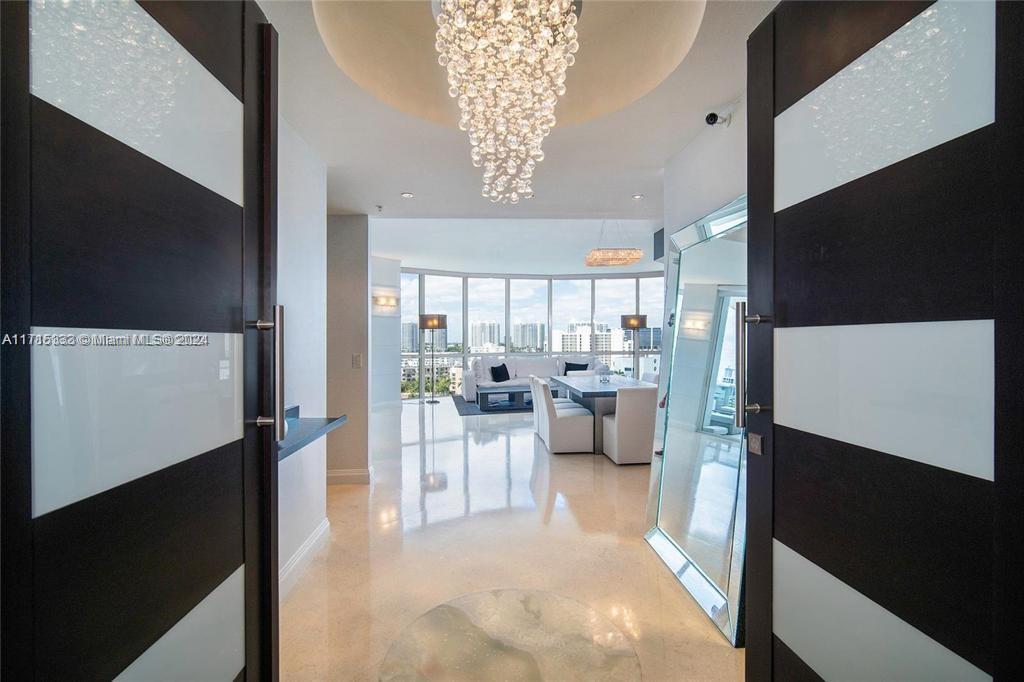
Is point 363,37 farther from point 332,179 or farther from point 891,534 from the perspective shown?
point 891,534

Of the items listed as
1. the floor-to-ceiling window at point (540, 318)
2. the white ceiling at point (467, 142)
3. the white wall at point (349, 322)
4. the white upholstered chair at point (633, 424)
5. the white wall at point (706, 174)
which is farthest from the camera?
the floor-to-ceiling window at point (540, 318)

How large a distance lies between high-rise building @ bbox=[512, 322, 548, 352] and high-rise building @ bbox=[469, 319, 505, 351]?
0.33m

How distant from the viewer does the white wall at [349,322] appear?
4273 mm

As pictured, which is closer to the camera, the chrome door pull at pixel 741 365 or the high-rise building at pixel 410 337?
the chrome door pull at pixel 741 365

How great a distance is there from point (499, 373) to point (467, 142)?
6854mm

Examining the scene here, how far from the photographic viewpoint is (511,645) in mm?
1720

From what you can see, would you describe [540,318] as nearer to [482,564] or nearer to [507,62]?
[482,564]

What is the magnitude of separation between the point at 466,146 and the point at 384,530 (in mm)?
2672

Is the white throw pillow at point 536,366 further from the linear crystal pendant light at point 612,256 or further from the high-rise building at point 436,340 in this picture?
the linear crystal pendant light at point 612,256

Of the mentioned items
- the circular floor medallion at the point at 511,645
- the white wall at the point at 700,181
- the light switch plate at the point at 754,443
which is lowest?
the circular floor medallion at the point at 511,645

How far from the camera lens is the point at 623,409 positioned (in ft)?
15.6

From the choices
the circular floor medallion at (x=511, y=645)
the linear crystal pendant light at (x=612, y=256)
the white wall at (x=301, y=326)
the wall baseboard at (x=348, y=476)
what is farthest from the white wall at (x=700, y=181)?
the linear crystal pendant light at (x=612, y=256)

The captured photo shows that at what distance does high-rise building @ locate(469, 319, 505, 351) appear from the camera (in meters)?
10.3

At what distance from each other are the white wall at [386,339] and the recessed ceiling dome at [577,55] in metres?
6.27
